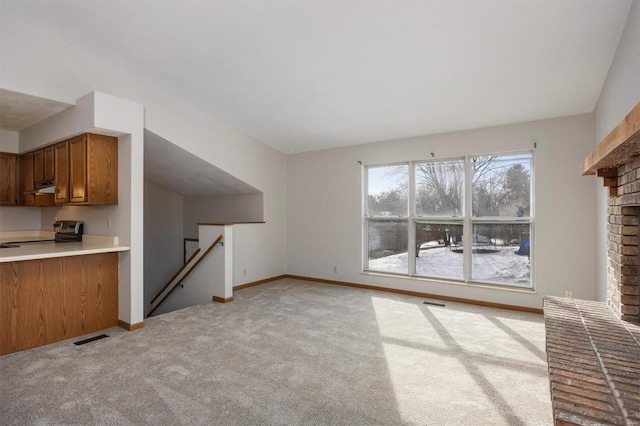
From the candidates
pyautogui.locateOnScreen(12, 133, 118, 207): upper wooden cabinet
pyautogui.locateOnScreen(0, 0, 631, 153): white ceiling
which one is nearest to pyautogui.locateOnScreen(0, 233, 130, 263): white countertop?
pyautogui.locateOnScreen(12, 133, 118, 207): upper wooden cabinet

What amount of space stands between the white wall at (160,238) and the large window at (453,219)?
4232mm

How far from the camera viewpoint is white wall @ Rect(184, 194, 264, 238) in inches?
250

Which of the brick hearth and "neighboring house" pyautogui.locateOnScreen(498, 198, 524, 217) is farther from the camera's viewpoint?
"neighboring house" pyautogui.locateOnScreen(498, 198, 524, 217)

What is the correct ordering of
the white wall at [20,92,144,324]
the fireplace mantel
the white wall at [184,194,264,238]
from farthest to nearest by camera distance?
the white wall at [184,194,264,238] < the white wall at [20,92,144,324] < the fireplace mantel

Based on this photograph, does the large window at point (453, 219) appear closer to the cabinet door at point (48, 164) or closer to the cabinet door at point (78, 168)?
the cabinet door at point (78, 168)

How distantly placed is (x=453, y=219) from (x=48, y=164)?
5.53 m

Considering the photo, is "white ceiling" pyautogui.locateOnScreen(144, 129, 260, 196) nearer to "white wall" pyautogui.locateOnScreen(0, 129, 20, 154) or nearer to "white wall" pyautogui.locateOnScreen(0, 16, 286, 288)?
"white wall" pyautogui.locateOnScreen(0, 16, 286, 288)

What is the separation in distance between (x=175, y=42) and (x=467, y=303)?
15.9 ft

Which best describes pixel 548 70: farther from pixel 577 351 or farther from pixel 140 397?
pixel 140 397

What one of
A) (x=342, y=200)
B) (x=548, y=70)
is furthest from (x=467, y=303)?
(x=548, y=70)

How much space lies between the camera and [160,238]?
23.8 ft

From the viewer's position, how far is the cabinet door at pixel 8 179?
468 centimetres

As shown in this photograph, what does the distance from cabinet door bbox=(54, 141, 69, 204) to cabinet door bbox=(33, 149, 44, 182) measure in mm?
433

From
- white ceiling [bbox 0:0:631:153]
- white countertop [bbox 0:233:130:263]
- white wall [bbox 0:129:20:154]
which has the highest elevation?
white ceiling [bbox 0:0:631:153]
